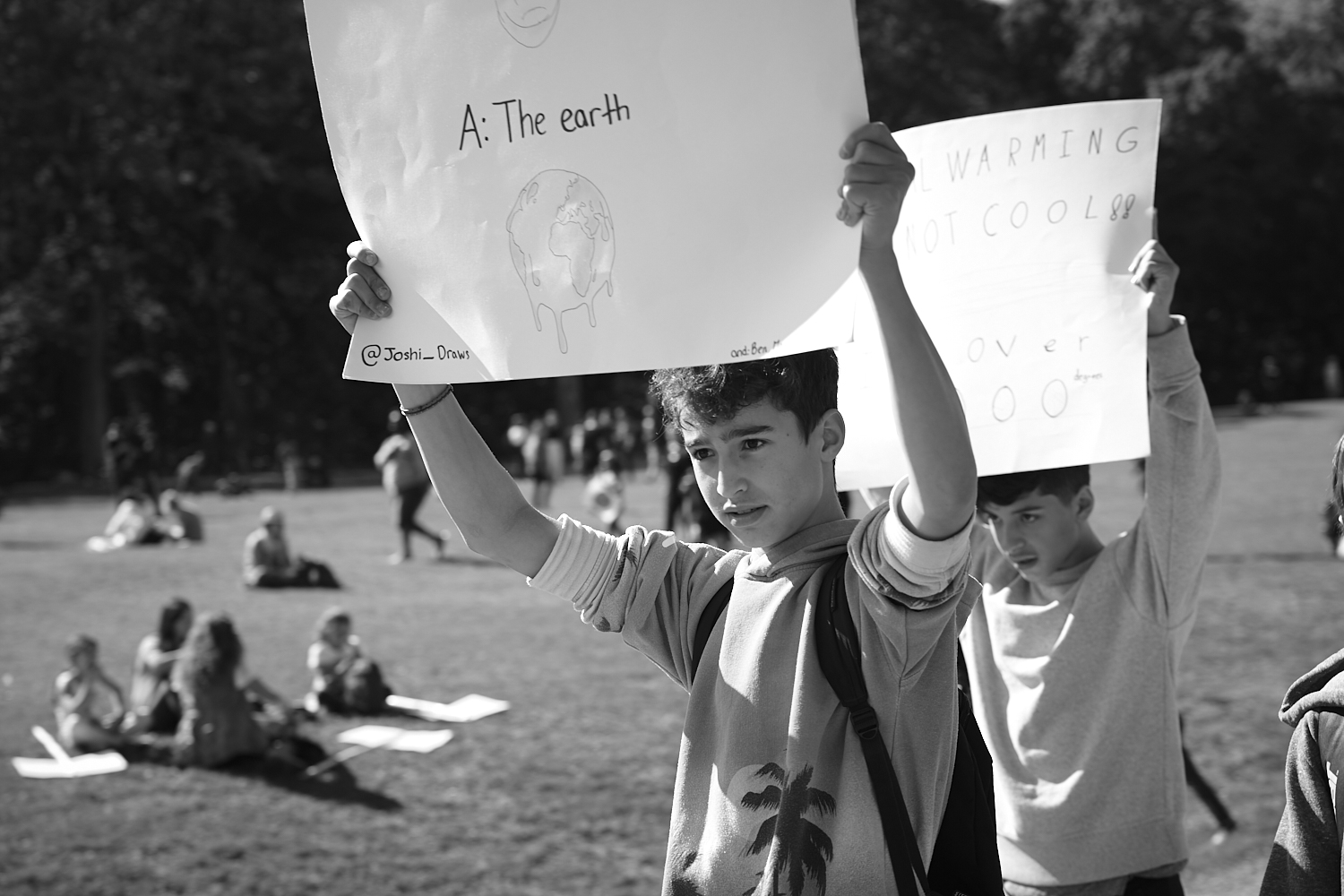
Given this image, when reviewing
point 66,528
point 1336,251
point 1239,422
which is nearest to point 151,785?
point 66,528

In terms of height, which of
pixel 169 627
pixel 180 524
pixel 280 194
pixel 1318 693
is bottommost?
pixel 169 627

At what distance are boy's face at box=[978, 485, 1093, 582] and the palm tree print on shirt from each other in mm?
1178

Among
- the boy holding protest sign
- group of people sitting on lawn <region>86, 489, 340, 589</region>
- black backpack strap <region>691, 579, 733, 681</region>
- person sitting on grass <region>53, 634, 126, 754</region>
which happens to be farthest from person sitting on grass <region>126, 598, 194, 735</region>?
black backpack strap <region>691, 579, 733, 681</region>

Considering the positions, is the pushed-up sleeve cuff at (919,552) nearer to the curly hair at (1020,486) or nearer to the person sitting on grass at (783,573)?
the person sitting on grass at (783,573)

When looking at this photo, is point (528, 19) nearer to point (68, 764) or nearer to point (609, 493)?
point (68, 764)

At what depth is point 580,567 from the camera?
2291mm

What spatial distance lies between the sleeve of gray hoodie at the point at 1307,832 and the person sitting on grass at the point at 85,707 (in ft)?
24.0

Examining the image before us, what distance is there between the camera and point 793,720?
196 centimetres

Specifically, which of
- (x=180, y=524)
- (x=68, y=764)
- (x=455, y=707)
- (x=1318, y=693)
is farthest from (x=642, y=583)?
(x=180, y=524)

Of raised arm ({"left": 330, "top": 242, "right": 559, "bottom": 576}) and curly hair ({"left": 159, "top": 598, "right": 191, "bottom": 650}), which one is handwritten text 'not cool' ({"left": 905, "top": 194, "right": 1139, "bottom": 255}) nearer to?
raised arm ({"left": 330, "top": 242, "right": 559, "bottom": 576})

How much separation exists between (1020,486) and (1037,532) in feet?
0.36

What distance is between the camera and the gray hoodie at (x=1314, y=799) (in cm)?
195

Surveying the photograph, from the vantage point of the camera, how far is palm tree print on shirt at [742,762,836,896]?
1905mm

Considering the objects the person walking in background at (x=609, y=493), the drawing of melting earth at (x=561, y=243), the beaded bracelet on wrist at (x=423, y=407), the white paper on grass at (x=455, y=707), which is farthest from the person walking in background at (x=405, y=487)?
the drawing of melting earth at (x=561, y=243)
